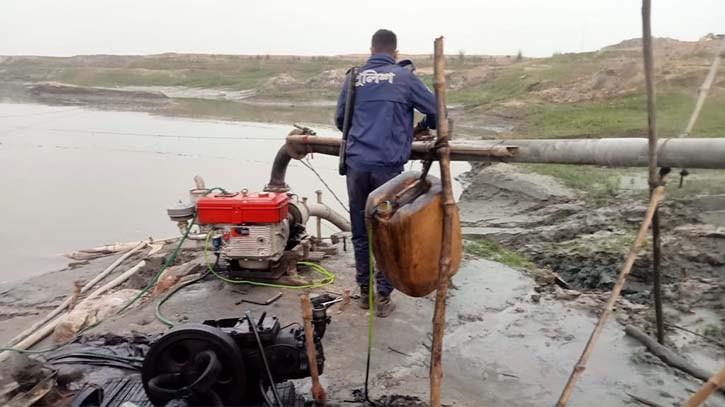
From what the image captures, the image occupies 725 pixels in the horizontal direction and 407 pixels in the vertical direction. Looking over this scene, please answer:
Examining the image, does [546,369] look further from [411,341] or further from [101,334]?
[101,334]

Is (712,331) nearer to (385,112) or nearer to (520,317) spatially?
(520,317)

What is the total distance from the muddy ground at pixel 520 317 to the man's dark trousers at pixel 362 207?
283 mm

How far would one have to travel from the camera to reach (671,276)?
18.9 feet

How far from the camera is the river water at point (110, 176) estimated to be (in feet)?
31.5

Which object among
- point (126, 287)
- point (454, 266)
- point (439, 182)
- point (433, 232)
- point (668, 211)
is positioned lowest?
point (126, 287)

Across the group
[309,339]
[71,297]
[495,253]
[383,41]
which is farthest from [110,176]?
[309,339]

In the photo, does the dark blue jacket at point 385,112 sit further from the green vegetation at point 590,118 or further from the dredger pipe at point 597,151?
the green vegetation at point 590,118

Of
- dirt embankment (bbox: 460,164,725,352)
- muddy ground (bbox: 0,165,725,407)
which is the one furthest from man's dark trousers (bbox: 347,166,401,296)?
dirt embankment (bbox: 460,164,725,352)

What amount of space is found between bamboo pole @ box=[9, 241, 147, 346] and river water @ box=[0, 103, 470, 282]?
1.35 m

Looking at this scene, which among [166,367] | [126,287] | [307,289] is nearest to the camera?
[166,367]

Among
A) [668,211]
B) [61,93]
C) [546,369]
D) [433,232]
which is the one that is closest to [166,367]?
[433,232]

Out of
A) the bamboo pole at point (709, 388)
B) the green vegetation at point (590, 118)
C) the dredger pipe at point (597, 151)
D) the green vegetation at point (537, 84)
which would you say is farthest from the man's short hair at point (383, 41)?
the green vegetation at point (590, 118)

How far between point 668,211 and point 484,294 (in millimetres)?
3204

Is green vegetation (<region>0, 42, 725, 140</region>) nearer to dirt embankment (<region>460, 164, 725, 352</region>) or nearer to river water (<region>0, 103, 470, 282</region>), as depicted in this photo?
dirt embankment (<region>460, 164, 725, 352</region>)
